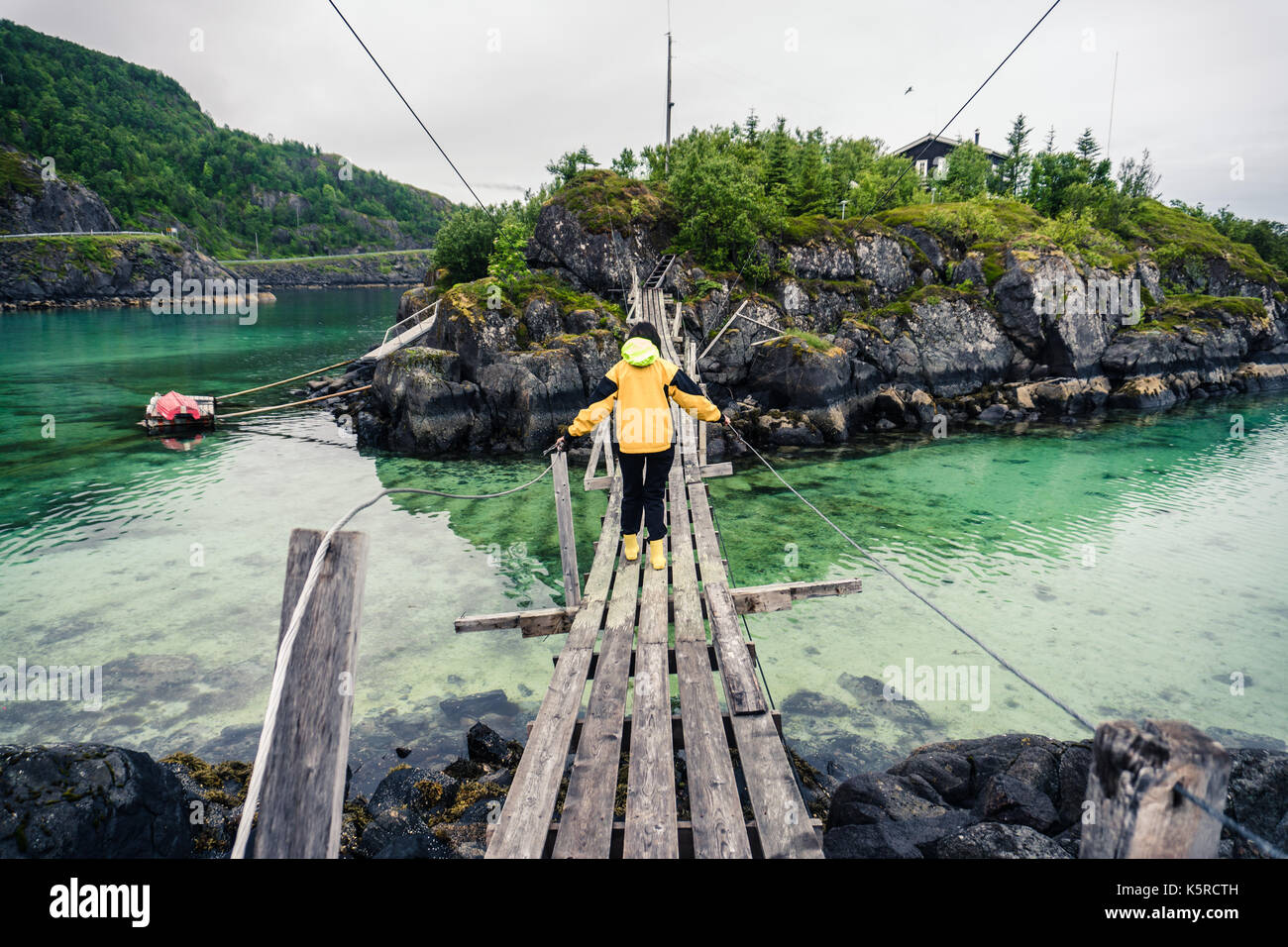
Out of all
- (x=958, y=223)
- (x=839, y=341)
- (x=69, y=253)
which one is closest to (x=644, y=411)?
(x=839, y=341)

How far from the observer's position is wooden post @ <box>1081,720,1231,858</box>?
5.82ft

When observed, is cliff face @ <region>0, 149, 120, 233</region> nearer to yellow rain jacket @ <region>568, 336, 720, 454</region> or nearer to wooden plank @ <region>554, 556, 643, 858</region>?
yellow rain jacket @ <region>568, 336, 720, 454</region>

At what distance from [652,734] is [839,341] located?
77.6ft

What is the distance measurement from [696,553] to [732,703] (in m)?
3.38

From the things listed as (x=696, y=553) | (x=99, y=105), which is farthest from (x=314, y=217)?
(x=696, y=553)

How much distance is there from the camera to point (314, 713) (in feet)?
7.80

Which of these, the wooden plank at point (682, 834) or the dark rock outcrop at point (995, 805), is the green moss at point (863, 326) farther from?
the wooden plank at point (682, 834)

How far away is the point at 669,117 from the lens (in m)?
35.2

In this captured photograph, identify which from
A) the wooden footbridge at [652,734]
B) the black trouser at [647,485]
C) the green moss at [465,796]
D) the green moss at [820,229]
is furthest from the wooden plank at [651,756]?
the green moss at [820,229]

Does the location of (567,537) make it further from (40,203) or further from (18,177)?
(18,177)

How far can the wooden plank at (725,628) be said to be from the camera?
4.64 m

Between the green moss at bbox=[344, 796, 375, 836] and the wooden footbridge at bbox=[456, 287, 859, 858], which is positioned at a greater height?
the wooden footbridge at bbox=[456, 287, 859, 858]

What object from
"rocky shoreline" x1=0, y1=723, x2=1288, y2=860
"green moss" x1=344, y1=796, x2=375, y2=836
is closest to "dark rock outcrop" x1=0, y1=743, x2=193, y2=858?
"rocky shoreline" x1=0, y1=723, x2=1288, y2=860
